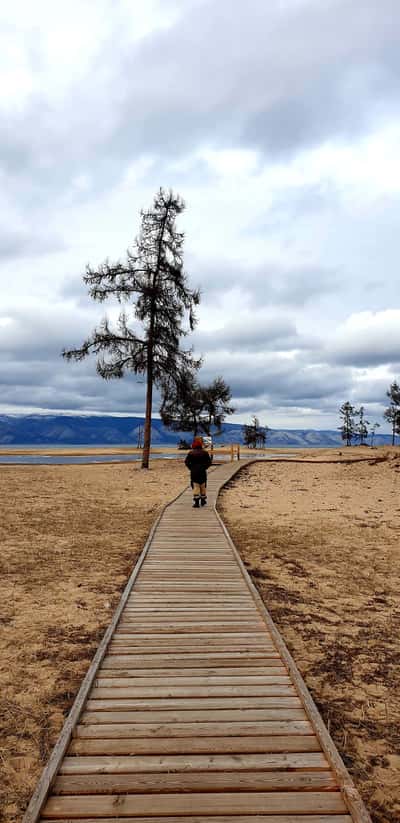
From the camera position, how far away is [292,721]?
4008 mm

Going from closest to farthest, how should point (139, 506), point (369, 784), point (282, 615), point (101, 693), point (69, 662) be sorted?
point (369, 784)
point (101, 693)
point (69, 662)
point (282, 615)
point (139, 506)

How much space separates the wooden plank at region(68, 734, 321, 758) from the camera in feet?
11.8

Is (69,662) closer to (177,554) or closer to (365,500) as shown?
(177,554)

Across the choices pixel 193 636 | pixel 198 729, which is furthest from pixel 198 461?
pixel 198 729

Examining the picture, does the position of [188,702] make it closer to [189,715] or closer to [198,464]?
[189,715]

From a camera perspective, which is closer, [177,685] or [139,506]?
[177,685]

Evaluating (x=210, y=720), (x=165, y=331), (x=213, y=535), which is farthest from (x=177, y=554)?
(x=165, y=331)

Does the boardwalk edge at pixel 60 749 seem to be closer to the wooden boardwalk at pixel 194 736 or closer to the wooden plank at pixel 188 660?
the wooden boardwalk at pixel 194 736

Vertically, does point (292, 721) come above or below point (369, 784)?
above

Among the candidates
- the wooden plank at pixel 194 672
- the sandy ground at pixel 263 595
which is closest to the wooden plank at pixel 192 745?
the sandy ground at pixel 263 595

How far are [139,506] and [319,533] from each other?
6.70 metres

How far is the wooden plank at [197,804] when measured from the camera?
3.03 m

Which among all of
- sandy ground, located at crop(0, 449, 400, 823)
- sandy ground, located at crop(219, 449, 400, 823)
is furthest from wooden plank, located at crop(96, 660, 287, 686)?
sandy ground, located at crop(219, 449, 400, 823)

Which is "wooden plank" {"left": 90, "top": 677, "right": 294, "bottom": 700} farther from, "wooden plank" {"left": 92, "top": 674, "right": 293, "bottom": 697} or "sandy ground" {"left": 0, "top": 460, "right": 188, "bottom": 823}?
"sandy ground" {"left": 0, "top": 460, "right": 188, "bottom": 823}
